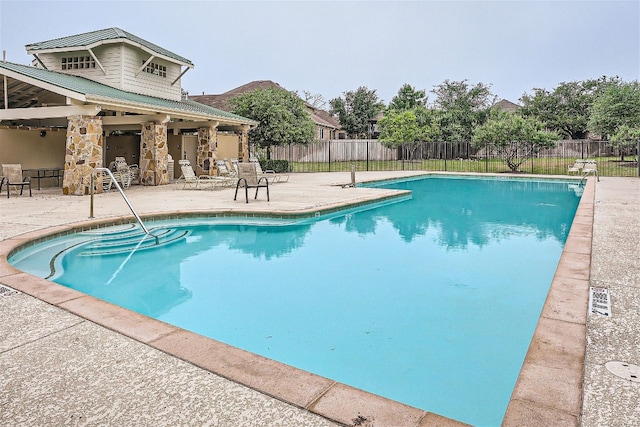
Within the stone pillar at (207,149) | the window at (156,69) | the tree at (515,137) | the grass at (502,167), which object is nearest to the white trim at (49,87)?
the window at (156,69)

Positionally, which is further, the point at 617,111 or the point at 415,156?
the point at 415,156

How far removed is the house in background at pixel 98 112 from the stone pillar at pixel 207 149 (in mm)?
37

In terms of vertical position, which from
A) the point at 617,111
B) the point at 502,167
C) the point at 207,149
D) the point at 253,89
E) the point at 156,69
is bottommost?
the point at 502,167

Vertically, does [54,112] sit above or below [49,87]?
below

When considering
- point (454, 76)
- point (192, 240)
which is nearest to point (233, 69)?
point (454, 76)

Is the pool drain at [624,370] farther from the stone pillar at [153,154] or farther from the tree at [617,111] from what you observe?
the tree at [617,111]

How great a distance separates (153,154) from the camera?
47.9 ft

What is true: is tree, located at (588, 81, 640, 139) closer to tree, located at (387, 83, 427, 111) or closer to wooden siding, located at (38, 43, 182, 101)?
tree, located at (387, 83, 427, 111)

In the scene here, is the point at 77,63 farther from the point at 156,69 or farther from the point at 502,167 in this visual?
the point at 502,167

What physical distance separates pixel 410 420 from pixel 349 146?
2975cm

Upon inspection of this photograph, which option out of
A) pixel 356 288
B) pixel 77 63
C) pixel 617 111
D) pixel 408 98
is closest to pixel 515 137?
pixel 617 111

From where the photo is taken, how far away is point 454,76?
134 feet

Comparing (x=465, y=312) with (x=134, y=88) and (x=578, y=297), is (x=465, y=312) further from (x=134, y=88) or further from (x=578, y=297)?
(x=134, y=88)

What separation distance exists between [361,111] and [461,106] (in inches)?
393
